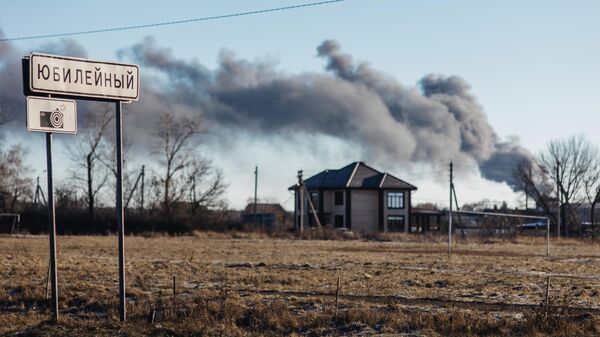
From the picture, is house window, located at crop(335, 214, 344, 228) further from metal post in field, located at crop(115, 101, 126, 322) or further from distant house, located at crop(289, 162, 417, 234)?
metal post in field, located at crop(115, 101, 126, 322)

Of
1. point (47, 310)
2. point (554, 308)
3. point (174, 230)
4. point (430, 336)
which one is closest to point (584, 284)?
point (554, 308)

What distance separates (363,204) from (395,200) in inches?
137

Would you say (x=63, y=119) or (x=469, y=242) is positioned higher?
(x=63, y=119)

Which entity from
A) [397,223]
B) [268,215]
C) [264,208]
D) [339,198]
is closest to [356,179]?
[339,198]

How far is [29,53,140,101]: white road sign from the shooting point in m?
13.6

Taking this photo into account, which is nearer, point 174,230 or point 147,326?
point 147,326

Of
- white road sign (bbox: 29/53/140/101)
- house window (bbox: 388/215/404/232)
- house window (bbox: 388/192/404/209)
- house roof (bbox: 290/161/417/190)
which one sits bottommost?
house window (bbox: 388/215/404/232)

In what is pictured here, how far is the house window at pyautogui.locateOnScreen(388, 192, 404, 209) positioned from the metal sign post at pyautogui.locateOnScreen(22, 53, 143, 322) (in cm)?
7583

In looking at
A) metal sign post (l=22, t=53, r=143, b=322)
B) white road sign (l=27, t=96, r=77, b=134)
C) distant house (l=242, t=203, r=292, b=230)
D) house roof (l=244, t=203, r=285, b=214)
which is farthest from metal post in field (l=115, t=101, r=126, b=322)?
house roof (l=244, t=203, r=285, b=214)

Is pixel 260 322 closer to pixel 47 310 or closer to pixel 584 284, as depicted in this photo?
pixel 47 310

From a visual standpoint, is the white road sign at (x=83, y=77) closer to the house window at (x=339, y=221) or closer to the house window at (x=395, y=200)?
the house window at (x=339, y=221)

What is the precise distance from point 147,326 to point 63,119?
3.75m

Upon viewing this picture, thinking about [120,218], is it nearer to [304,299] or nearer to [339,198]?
[304,299]

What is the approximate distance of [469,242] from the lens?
61219 millimetres
